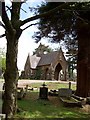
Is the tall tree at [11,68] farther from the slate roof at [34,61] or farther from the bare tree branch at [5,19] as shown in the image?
the slate roof at [34,61]

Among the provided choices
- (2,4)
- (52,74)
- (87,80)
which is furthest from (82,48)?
(52,74)

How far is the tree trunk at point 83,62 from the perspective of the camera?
20.4m

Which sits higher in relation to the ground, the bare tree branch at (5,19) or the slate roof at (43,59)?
the slate roof at (43,59)

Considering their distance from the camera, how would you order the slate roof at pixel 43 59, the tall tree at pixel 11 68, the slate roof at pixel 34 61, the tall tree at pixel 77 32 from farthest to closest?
the slate roof at pixel 34 61 < the slate roof at pixel 43 59 < the tall tree at pixel 77 32 < the tall tree at pixel 11 68

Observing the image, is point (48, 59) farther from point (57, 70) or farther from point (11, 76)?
point (11, 76)

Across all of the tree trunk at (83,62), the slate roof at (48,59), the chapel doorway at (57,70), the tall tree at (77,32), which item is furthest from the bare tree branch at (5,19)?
the chapel doorway at (57,70)

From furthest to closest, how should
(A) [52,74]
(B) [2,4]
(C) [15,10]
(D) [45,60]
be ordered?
(D) [45,60] < (A) [52,74] < (C) [15,10] < (B) [2,4]

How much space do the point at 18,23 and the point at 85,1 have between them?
3.74m

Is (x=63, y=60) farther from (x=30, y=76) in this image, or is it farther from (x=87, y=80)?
(x=87, y=80)

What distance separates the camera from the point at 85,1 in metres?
12.8

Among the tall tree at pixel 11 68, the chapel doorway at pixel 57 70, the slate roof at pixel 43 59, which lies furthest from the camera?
the slate roof at pixel 43 59

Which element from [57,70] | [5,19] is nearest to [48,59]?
[57,70]

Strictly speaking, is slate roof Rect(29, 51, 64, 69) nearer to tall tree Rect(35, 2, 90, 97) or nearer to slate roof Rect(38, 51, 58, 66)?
slate roof Rect(38, 51, 58, 66)

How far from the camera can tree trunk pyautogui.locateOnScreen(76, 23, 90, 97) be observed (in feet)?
66.9
